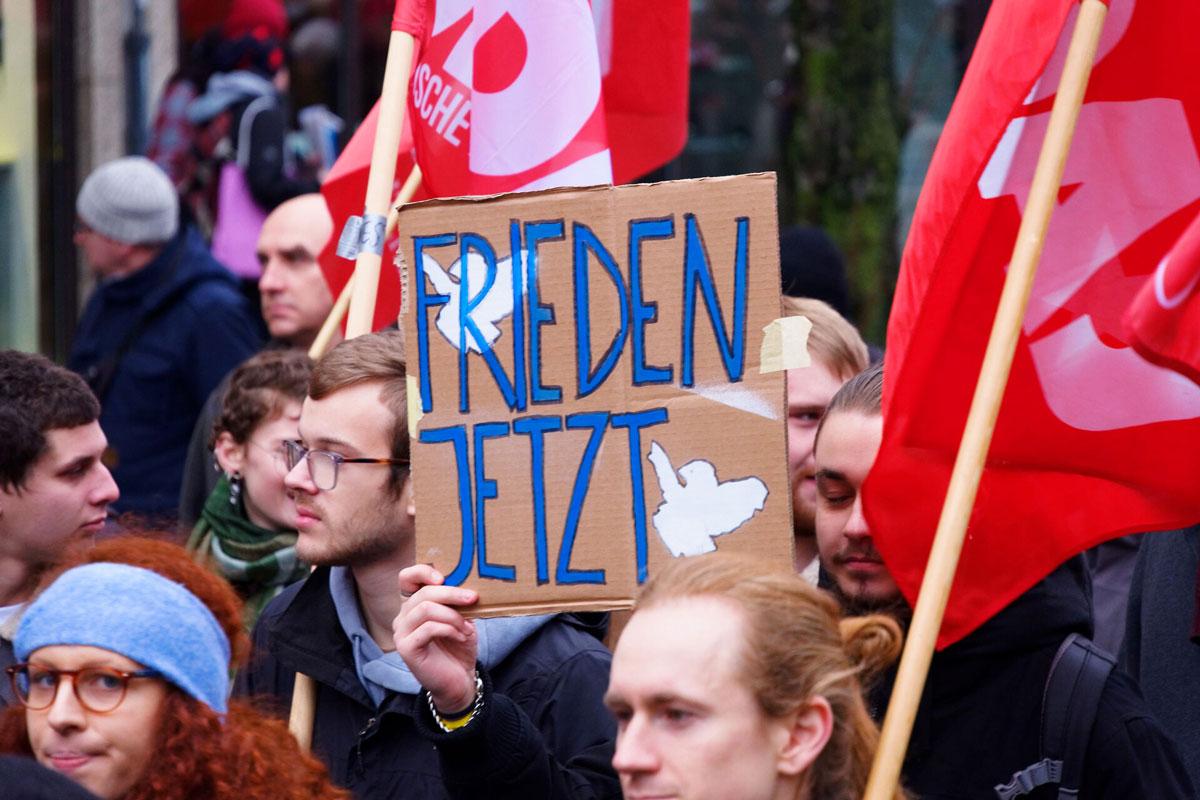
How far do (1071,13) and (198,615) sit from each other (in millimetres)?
1749

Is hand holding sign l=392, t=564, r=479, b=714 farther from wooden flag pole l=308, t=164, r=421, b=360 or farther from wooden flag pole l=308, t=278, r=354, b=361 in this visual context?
wooden flag pole l=308, t=278, r=354, b=361

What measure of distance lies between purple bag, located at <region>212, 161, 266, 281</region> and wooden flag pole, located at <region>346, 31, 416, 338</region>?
4.08 meters

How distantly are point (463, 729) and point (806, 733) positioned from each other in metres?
0.68

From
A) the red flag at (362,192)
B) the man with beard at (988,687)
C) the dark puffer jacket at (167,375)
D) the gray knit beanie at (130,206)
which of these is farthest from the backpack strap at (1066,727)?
the gray knit beanie at (130,206)

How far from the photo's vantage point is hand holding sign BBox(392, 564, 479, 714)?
3180mm

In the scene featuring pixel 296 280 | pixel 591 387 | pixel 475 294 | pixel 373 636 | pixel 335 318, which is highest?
pixel 475 294

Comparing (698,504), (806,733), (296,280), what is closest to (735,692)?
(806,733)

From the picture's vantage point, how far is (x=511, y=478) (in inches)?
128

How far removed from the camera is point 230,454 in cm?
510

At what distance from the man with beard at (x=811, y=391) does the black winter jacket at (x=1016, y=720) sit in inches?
29.1

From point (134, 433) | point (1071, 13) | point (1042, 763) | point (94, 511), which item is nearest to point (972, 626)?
point (1042, 763)

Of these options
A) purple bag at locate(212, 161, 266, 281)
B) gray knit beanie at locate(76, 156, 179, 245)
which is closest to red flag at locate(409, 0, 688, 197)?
gray knit beanie at locate(76, 156, 179, 245)

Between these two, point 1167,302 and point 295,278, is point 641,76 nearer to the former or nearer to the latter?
point 295,278

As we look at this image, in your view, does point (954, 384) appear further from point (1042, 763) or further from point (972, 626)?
point (1042, 763)
